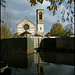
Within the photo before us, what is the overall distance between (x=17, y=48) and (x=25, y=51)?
87cm

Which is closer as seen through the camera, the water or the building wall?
the water

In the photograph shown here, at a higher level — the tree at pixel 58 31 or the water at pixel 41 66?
the tree at pixel 58 31

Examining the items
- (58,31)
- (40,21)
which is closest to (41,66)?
(58,31)

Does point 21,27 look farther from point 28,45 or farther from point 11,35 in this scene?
point 28,45

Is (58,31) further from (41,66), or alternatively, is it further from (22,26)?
(41,66)

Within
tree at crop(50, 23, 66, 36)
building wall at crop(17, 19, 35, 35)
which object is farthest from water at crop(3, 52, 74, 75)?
building wall at crop(17, 19, 35, 35)

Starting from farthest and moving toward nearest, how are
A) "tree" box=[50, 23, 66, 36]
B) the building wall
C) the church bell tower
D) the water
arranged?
the church bell tower → the building wall → "tree" box=[50, 23, 66, 36] → the water

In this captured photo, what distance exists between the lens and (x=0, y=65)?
265cm

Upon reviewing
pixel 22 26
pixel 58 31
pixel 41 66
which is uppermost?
pixel 22 26

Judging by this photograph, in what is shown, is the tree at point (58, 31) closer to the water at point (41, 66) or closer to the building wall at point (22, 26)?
the building wall at point (22, 26)

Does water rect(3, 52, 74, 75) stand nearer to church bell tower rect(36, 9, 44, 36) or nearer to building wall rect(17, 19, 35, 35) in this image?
building wall rect(17, 19, 35, 35)

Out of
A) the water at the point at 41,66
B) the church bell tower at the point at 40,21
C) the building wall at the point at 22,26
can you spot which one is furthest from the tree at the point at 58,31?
the water at the point at 41,66

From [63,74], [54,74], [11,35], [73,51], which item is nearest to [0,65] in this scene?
[54,74]

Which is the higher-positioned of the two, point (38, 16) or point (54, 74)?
point (38, 16)
